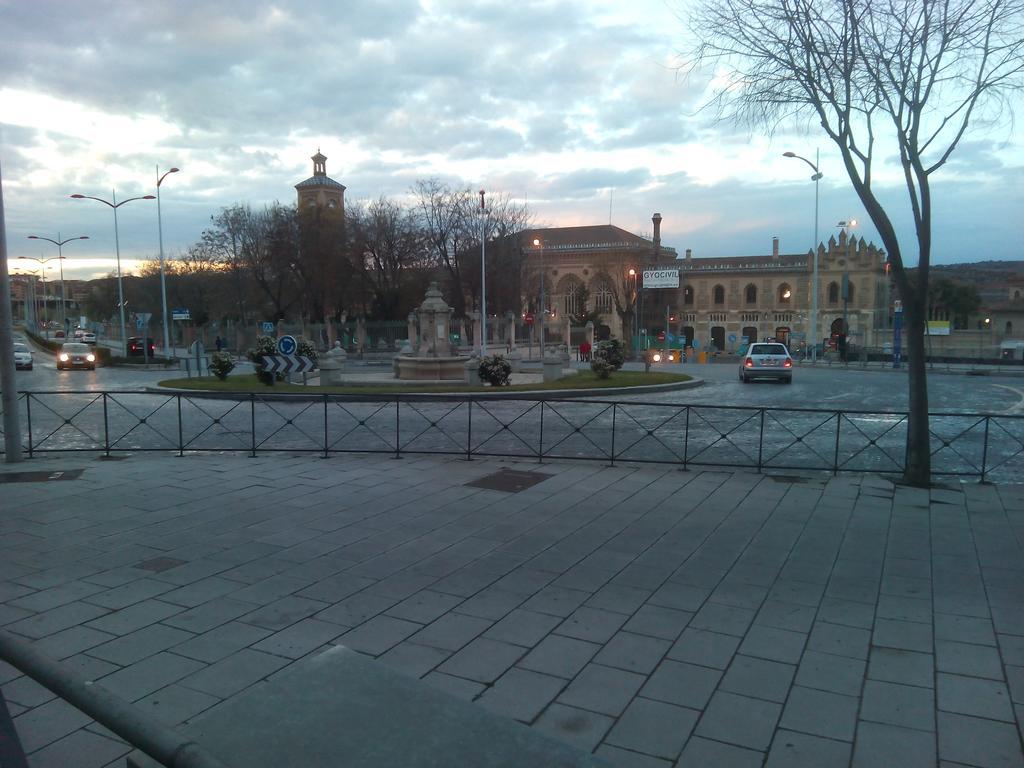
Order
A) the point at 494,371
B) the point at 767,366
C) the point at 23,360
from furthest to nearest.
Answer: the point at 23,360 → the point at 767,366 → the point at 494,371

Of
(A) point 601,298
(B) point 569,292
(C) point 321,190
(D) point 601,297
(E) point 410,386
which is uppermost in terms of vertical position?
(C) point 321,190

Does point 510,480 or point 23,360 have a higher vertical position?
point 23,360

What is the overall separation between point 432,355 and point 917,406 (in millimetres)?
22776

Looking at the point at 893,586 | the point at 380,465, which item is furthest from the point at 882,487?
the point at 380,465

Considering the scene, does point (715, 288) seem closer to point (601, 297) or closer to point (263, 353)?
point (601, 297)

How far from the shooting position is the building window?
85.1 meters

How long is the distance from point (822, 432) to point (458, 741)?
45.0 ft

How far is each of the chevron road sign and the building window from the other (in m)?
65.8

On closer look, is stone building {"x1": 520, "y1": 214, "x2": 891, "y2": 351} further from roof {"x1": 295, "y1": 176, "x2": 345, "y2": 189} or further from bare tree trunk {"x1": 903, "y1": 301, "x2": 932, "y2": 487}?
bare tree trunk {"x1": 903, "y1": 301, "x2": 932, "y2": 487}

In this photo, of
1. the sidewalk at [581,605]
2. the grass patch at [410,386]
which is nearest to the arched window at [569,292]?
the grass patch at [410,386]

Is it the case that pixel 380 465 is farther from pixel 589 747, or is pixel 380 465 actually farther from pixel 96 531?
pixel 589 747

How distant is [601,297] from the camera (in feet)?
284

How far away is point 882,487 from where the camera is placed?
30.0ft

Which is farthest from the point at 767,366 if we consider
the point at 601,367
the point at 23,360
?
the point at 23,360
